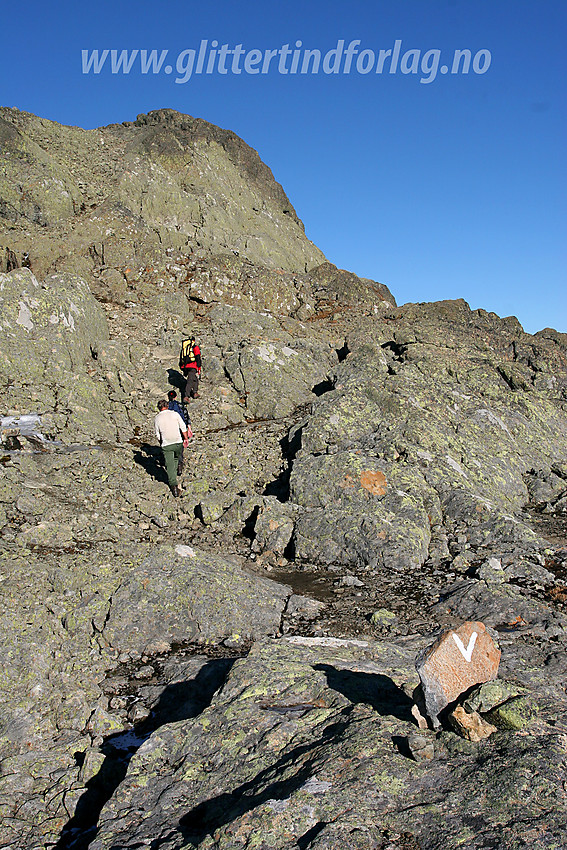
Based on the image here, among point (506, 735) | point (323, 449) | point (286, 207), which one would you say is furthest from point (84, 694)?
point (286, 207)

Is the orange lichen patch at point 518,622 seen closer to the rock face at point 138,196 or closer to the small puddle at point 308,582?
the small puddle at point 308,582

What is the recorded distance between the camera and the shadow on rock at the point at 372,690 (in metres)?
4.96

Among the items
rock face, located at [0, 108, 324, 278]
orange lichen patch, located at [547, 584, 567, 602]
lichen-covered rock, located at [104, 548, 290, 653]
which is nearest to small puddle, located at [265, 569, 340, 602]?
lichen-covered rock, located at [104, 548, 290, 653]

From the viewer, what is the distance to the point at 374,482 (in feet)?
39.4

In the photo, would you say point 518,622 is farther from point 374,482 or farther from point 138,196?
point 138,196

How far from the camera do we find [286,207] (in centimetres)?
3512

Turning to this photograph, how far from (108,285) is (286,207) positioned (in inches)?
688

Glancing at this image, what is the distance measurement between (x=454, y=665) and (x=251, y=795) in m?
1.88

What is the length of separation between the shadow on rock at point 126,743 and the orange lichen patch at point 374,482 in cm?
543

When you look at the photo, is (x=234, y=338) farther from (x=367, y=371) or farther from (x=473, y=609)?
(x=473, y=609)

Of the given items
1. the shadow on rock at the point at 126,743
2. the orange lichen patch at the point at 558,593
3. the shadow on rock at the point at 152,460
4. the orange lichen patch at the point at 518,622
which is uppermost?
the shadow on rock at the point at 152,460

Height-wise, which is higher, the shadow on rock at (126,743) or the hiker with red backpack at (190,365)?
the hiker with red backpack at (190,365)

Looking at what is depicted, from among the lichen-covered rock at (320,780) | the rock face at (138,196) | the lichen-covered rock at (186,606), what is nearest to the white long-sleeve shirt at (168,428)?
the lichen-covered rock at (186,606)

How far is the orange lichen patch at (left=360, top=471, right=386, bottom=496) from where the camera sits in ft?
38.8
